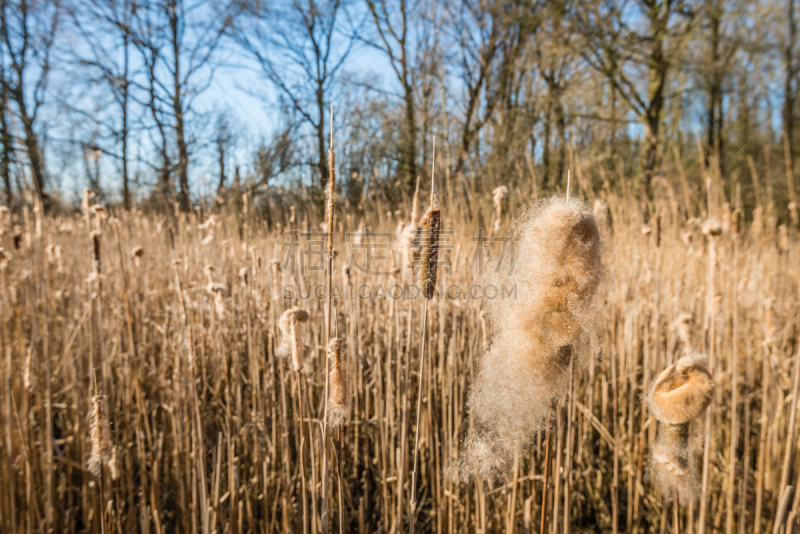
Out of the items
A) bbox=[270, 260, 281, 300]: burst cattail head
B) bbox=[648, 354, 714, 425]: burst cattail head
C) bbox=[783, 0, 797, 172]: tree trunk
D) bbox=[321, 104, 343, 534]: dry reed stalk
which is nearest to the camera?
bbox=[321, 104, 343, 534]: dry reed stalk

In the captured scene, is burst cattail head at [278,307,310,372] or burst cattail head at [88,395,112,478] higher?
burst cattail head at [278,307,310,372]

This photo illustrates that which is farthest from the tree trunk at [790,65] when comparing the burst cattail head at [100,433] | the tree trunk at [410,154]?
the burst cattail head at [100,433]

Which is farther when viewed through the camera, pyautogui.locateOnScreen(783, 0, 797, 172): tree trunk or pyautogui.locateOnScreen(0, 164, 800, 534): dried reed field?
pyautogui.locateOnScreen(783, 0, 797, 172): tree trunk

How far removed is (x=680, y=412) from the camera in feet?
2.35

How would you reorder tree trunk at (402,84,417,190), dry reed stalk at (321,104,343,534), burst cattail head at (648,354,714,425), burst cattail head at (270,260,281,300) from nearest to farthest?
dry reed stalk at (321,104,343,534), burst cattail head at (648,354,714,425), burst cattail head at (270,260,281,300), tree trunk at (402,84,417,190)

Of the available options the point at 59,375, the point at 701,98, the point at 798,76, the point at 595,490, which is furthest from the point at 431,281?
the point at 798,76

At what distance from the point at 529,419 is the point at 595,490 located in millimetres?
1258

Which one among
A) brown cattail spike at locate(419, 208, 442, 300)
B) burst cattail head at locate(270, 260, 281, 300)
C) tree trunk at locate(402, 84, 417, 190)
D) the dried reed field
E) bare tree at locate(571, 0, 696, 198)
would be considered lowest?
the dried reed field

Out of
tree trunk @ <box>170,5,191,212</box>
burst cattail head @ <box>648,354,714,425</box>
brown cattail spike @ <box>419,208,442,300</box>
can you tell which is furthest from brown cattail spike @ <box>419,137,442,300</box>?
tree trunk @ <box>170,5,191,212</box>

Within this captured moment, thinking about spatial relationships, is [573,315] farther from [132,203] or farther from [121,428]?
[132,203]

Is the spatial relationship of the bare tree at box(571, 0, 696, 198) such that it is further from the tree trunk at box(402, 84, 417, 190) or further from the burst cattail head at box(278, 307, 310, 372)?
the burst cattail head at box(278, 307, 310, 372)

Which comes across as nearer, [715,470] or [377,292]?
[715,470]

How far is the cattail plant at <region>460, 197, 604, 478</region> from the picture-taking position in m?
0.59

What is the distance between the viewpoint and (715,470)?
60.6 inches
